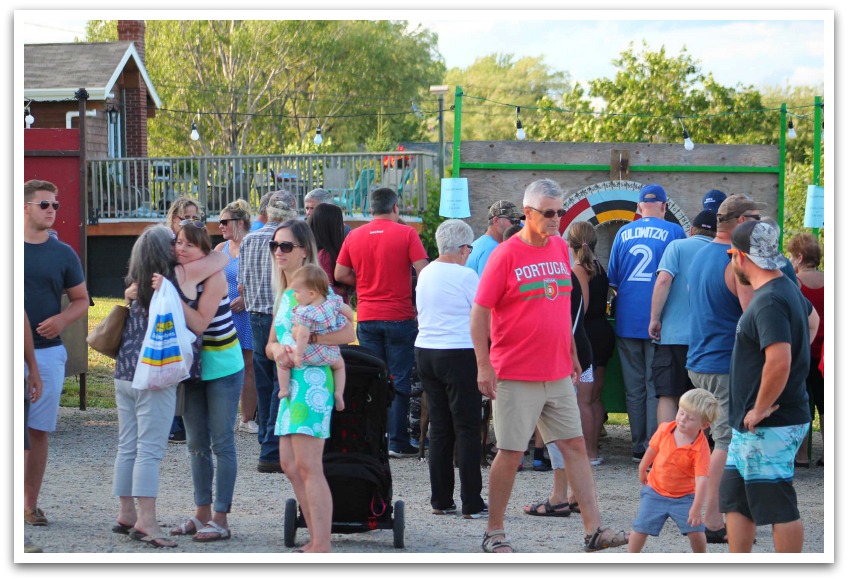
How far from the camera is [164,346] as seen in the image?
498 centimetres

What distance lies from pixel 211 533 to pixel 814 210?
20.7 ft

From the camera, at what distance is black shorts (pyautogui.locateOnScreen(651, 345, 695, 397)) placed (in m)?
7.12

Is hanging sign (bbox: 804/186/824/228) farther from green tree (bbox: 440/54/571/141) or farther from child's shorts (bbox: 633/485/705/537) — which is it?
green tree (bbox: 440/54/571/141)

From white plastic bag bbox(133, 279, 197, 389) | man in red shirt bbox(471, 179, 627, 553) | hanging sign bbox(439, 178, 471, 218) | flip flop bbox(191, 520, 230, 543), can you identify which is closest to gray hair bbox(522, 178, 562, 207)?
man in red shirt bbox(471, 179, 627, 553)

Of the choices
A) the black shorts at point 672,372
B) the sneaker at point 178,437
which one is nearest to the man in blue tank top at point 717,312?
the black shorts at point 672,372

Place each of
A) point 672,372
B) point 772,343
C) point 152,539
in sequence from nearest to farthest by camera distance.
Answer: point 772,343 < point 152,539 < point 672,372

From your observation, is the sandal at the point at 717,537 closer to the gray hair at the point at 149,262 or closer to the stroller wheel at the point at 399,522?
the stroller wheel at the point at 399,522

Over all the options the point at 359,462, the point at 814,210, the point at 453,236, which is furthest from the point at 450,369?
the point at 814,210

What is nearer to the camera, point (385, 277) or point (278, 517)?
point (278, 517)

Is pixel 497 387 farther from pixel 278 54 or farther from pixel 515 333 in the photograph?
pixel 278 54

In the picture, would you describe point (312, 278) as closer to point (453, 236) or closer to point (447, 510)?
point (453, 236)

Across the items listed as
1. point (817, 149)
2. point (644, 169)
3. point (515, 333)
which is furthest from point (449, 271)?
point (817, 149)

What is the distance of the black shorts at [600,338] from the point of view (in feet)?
25.2

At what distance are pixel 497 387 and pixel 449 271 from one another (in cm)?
106
